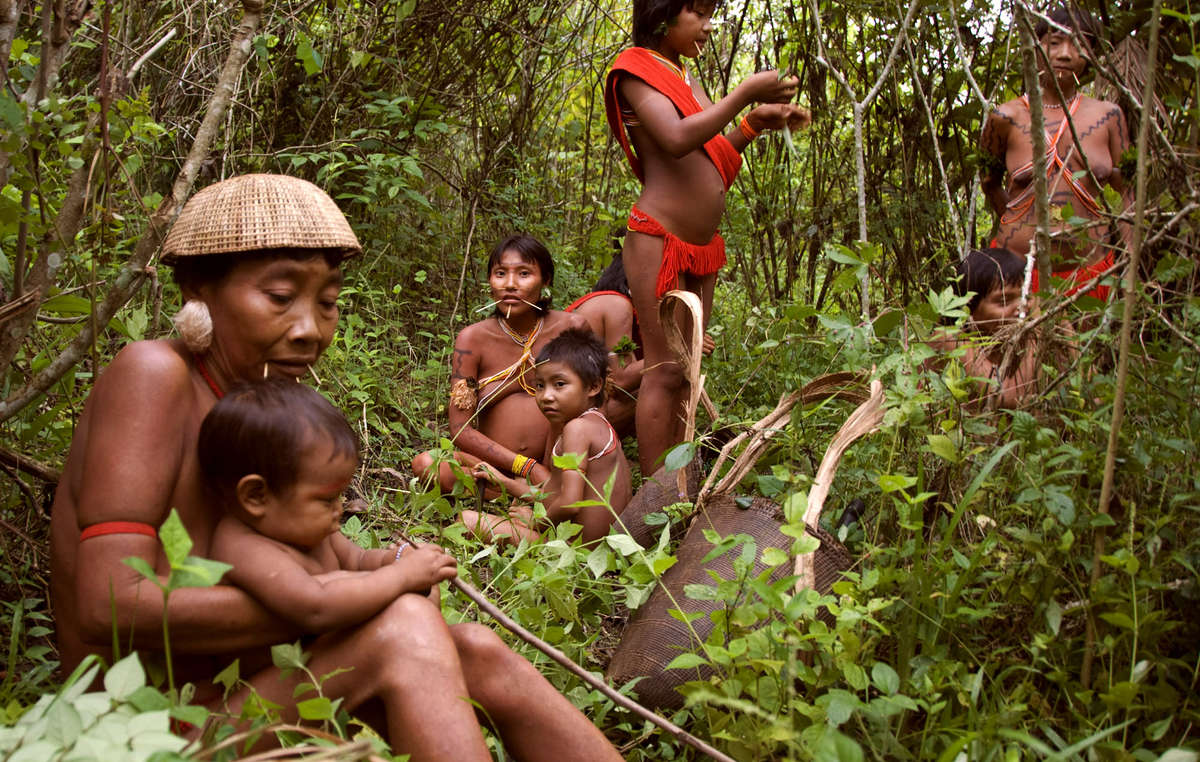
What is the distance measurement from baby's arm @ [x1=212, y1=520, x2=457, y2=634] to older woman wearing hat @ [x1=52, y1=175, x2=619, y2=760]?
3cm

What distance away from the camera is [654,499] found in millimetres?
2941

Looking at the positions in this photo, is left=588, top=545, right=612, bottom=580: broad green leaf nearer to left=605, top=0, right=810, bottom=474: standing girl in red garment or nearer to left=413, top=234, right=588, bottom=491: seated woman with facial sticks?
left=605, top=0, right=810, bottom=474: standing girl in red garment

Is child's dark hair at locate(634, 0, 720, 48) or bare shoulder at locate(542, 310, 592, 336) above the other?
child's dark hair at locate(634, 0, 720, 48)

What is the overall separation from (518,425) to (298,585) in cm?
232

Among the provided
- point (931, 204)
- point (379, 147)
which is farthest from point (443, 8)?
point (931, 204)

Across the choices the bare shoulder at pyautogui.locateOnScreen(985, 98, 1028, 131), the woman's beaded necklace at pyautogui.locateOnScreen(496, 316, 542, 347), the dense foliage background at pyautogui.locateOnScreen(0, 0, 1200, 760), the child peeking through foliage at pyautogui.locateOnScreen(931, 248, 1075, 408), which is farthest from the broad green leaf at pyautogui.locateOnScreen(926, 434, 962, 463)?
the bare shoulder at pyautogui.locateOnScreen(985, 98, 1028, 131)

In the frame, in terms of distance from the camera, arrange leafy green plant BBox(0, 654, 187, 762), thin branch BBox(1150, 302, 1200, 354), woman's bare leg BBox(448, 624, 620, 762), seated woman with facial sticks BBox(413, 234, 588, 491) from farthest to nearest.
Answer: seated woman with facial sticks BBox(413, 234, 588, 491) < thin branch BBox(1150, 302, 1200, 354) < woman's bare leg BBox(448, 624, 620, 762) < leafy green plant BBox(0, 654, 187, 762)

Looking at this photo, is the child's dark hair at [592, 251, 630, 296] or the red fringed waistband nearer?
the red fringed waistband

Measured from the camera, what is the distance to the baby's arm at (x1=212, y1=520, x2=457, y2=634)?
5.53ft

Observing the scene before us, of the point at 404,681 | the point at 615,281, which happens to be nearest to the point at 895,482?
the point at 404,681

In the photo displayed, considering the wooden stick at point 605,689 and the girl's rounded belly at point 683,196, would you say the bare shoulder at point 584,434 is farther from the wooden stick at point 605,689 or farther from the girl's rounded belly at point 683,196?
the wooden stick at point 605,689

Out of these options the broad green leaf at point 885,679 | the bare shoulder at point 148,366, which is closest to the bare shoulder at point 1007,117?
the broad green leaf at point 885,679

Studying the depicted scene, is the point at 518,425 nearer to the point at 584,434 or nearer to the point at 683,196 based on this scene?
the point at 584,434

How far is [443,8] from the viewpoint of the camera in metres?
5.77
